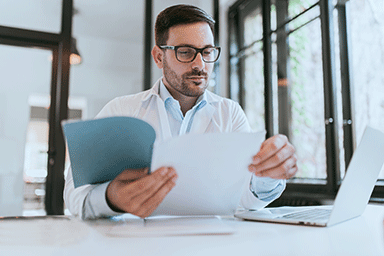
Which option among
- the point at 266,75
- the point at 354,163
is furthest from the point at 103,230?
the point at 266,75

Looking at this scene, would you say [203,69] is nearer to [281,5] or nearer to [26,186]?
[281,5]

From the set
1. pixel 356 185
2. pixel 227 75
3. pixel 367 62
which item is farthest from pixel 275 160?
pixel 227 75

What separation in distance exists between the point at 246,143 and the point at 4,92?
11.3 feet

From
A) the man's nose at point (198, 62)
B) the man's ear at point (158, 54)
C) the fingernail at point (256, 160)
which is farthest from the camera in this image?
the man's ear at point (158, 54)

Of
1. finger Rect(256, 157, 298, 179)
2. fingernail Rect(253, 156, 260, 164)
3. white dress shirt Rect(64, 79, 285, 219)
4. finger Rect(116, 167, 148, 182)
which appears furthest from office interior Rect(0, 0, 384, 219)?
finger Rect(116, 167, 148, 182)

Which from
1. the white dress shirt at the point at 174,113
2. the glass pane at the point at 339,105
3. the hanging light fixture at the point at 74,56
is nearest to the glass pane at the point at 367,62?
the glass pane at the point at 339,105

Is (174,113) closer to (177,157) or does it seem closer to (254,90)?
(177,157)

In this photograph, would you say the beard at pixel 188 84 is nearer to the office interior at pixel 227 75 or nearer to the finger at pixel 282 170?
the finger at pixel 282 170

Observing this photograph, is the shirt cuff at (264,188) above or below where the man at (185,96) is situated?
below

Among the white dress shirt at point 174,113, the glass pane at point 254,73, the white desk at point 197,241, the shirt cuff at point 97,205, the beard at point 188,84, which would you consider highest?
the glass pane at point 254,73

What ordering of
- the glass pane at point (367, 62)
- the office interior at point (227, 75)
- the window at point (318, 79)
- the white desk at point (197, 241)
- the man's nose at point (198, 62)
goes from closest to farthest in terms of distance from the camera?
1. the white desk at point (197, 241)
2. the man's nose at point (198, 62)
3. the glass pane at point (367, 62)
4. the window at point (318, 79)
5. the office interior at point (227, 75)

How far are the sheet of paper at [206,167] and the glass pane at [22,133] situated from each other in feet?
10.2

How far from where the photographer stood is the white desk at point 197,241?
1.52 ft

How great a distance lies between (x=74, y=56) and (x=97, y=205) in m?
3.24
